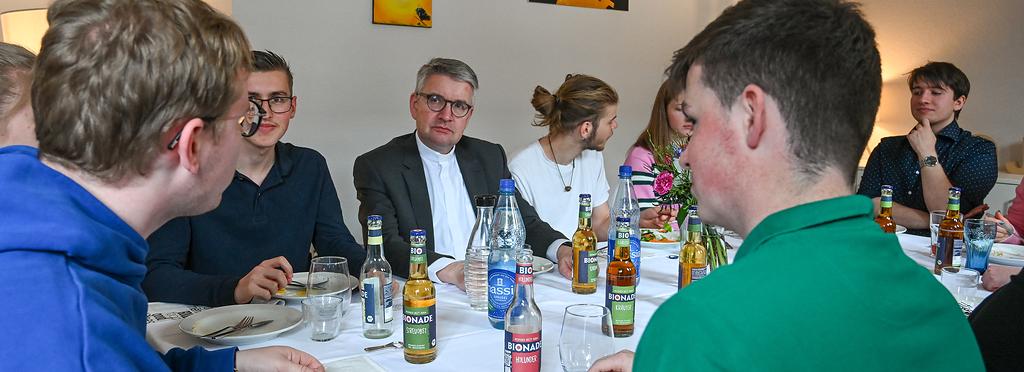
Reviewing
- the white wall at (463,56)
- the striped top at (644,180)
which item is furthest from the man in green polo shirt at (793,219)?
the white wall at (463,56)

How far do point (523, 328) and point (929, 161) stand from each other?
3.16 metres

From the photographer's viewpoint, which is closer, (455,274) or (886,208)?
(455,274)

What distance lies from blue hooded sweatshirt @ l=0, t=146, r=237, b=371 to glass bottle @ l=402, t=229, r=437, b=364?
20.0 inches

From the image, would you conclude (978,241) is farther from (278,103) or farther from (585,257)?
(278,103)

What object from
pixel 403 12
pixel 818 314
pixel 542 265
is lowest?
pixel 542 265

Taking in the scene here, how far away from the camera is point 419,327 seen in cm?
135

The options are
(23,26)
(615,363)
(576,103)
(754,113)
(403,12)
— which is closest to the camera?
(754,113)

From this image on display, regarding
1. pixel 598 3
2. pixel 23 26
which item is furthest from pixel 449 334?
pixel 598 3

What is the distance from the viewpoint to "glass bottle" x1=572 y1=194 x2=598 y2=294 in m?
1.87

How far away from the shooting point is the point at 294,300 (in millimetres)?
1773

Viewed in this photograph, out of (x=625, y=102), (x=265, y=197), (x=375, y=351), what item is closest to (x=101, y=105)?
(x=375, y=351)

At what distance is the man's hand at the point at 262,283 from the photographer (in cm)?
169

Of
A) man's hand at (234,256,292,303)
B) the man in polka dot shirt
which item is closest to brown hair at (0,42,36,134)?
man's hand at (234,256,292,303)

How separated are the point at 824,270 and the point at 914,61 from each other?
5171 mm
